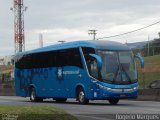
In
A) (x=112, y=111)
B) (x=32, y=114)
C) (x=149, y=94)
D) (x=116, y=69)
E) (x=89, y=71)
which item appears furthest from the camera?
(x=149, y=94)

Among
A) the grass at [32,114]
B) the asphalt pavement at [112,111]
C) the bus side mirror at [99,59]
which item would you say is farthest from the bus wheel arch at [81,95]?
the grass at [32,114]

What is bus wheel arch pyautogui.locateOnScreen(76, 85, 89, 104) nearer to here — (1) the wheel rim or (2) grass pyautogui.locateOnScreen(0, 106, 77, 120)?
(1) the wheel rim

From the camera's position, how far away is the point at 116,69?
26.5 m

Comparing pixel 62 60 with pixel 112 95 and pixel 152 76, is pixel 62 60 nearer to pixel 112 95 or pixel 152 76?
pixel 112 95

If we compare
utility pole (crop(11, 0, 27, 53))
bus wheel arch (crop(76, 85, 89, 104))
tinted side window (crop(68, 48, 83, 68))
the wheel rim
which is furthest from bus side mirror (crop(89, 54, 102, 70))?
utility pole (crop(11, 0, 27, 53))

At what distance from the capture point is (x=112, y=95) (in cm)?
2653

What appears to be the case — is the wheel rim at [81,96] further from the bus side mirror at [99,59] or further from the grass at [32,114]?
the grass at [32,114]

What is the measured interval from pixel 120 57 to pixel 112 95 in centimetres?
201


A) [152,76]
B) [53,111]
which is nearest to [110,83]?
[53,111]

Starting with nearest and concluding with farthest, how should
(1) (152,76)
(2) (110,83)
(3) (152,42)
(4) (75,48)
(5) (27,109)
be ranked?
(5) (27,109) < (2) (110,83) < (4) (75,48) < (1) (152,76) < (3) (152,42)

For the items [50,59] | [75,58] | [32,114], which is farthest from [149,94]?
[32,114]

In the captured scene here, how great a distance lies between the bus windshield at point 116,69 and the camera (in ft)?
86.7

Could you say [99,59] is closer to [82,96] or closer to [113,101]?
[82,96]

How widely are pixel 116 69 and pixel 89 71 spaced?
139cm
